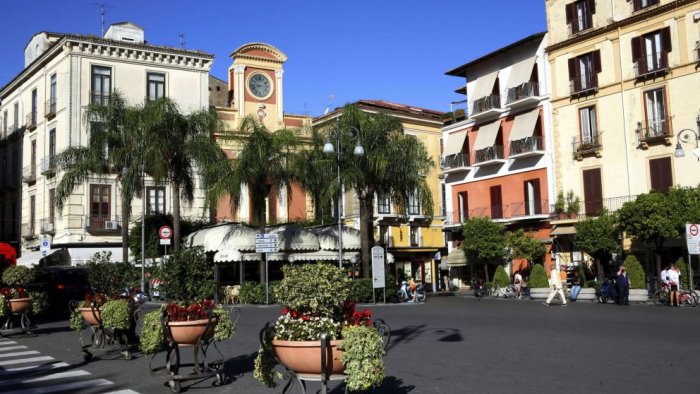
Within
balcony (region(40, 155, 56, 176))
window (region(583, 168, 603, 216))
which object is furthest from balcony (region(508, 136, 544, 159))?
balcony (region(40, 155, 56, 176))

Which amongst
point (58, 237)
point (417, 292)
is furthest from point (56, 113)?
point (417, 292)

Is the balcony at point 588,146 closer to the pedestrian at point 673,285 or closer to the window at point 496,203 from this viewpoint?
the window at point 496,203

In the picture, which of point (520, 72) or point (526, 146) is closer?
point (526, 146)

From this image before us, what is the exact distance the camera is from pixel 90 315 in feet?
41.2

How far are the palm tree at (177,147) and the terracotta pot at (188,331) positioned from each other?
21658 millimetres

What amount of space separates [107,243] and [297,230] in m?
13.0

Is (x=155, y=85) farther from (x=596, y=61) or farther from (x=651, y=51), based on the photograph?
(x=651, y=51)

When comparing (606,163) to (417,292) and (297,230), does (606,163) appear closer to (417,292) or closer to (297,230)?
(417,292)

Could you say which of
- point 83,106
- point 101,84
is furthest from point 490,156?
point 83,106

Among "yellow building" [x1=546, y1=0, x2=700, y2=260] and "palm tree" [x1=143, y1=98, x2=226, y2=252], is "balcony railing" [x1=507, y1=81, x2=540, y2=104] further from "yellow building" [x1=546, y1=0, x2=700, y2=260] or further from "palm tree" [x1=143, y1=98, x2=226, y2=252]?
"palm tree" [x1=143, y1=98, x2=226, y2=252]

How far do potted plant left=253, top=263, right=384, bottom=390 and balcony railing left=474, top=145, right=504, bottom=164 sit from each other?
37.2m

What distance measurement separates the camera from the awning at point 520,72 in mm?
41094

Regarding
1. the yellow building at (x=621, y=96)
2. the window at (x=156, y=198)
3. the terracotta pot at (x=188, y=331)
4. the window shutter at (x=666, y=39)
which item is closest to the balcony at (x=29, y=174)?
the window at (x=156, y=198)

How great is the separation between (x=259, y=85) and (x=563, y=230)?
75.4ft
